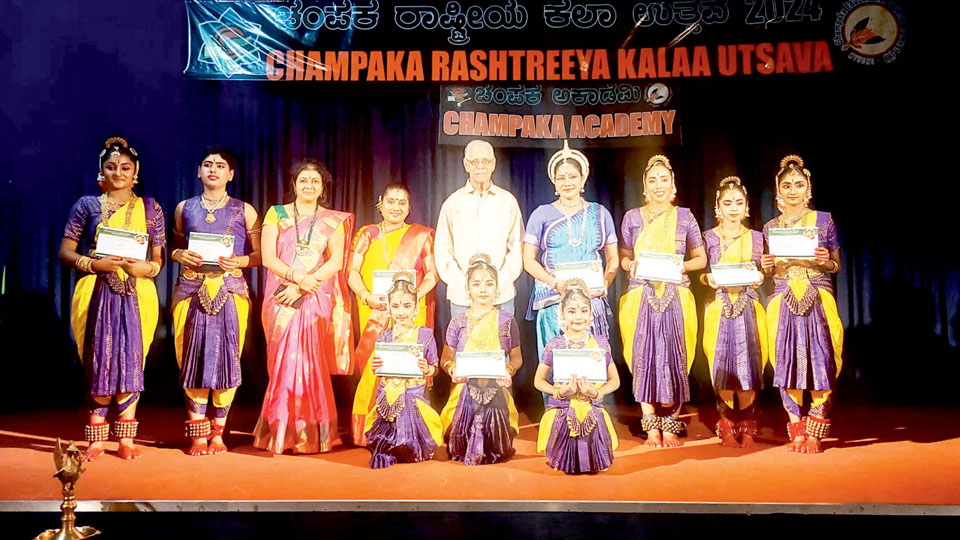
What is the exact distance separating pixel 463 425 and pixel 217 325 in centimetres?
172

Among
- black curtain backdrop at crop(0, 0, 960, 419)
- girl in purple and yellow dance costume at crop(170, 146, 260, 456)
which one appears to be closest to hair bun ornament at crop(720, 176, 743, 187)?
black curtain backdrop at crop(0, 0, 960, 419)

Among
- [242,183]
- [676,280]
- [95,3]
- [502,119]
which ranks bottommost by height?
[676,280]

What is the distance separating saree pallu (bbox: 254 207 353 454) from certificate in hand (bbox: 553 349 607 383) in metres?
1.42

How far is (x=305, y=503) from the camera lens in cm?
366

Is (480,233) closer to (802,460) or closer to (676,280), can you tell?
(676,280)

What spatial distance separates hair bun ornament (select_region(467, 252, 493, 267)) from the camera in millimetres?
4227

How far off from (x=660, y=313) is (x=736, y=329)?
1.63 feet

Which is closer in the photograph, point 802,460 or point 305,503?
point 305,503

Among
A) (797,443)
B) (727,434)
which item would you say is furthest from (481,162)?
(797,443)

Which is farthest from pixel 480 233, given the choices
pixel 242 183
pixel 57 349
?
pixel 57 349

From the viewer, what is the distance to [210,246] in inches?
171

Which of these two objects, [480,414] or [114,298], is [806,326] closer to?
[480,414]

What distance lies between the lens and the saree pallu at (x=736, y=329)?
4.27m

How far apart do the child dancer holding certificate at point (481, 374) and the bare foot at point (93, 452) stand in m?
2.19
